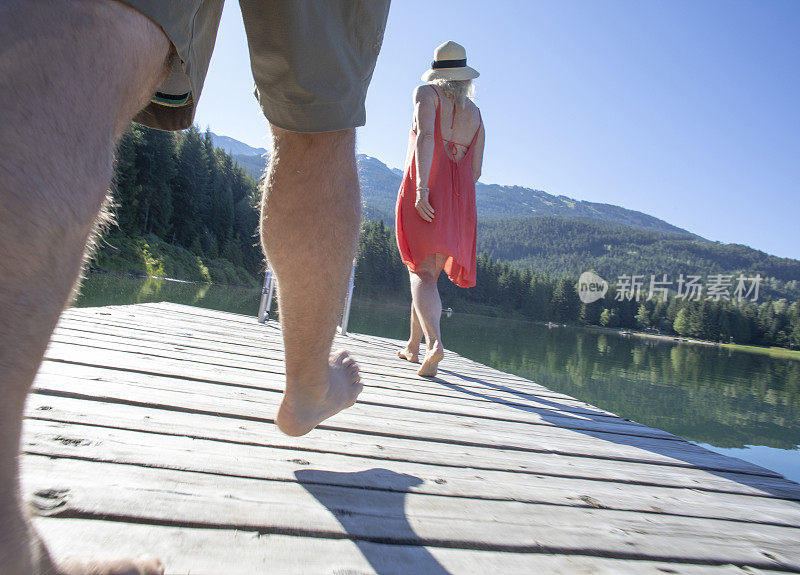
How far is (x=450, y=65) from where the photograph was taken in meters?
3.14

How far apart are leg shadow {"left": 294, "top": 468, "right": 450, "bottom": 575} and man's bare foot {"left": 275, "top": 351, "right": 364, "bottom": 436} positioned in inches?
3.7

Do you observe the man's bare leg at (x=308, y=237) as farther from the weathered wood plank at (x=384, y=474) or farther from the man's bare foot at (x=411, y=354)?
the man's bare foot at (x=411, y=354)

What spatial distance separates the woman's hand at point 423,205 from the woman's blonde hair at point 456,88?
619 mm

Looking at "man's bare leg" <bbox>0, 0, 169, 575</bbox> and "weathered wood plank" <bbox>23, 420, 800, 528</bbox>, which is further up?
"man's bare leg" <bbox>0, 0, 169, 575</bbox>

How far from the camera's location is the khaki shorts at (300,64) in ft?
2.49

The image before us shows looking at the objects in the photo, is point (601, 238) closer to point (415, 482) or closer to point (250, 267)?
point (250, 267)

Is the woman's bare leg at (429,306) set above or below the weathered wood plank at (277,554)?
above

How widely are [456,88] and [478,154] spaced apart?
0.40 metres

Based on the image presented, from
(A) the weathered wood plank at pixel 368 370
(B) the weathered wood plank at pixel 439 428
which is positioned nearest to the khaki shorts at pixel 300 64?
(B) the weathered wood plank at pixel 439 428

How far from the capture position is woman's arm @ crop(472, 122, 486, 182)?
3219 mm

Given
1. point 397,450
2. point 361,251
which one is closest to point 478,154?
point 397,450

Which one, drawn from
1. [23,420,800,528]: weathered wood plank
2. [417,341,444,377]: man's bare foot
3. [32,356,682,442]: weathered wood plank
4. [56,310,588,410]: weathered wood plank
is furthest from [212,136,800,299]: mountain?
[23,420,800,528]: weathered wood plank

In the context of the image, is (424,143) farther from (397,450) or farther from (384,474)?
(384,474)

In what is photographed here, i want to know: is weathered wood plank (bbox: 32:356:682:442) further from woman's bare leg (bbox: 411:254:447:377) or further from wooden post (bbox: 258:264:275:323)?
wooden post (bbox: 258:264:275:323)
